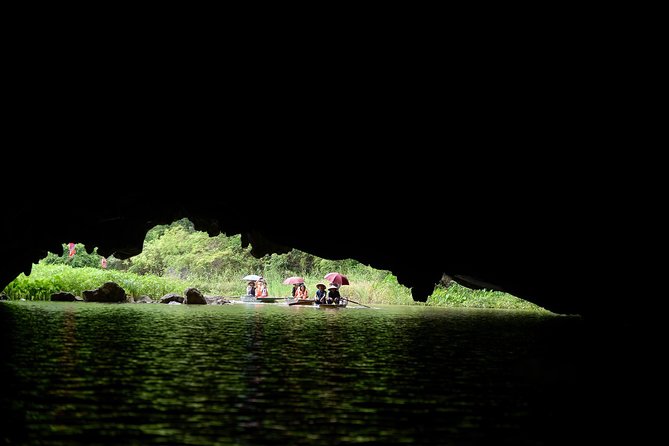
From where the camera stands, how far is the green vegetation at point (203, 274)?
27391 millimetres

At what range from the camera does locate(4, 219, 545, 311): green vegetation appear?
89.9 feet

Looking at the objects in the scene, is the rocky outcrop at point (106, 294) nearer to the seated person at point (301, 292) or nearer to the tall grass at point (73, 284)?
the tall grass at point (73, 284)

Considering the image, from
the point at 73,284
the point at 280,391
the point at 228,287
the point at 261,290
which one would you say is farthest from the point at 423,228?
the point at 228,287

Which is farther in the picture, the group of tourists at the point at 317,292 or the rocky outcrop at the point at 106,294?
the group of tourists at the point at 317,292

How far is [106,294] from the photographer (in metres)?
24.1

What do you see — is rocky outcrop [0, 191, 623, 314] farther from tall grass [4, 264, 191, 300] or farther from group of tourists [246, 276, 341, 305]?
tall grass [4, 264, 191, 300]

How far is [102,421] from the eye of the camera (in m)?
3.70

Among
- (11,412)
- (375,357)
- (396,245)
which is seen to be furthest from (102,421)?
(396,245)

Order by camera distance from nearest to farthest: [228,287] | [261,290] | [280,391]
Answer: [280,391], [261,290], [228,287]

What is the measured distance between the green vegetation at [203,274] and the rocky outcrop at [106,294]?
219 cm

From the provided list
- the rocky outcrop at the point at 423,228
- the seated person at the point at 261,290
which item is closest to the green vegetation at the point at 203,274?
the seated person at the point at 261,290

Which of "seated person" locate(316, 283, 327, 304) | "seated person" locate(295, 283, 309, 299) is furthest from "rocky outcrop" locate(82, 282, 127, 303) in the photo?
"seated person" locate(316, 283, 327, 304)

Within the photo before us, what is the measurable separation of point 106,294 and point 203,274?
53.6 feet

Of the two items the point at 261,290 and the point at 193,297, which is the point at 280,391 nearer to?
the point at 193,297
